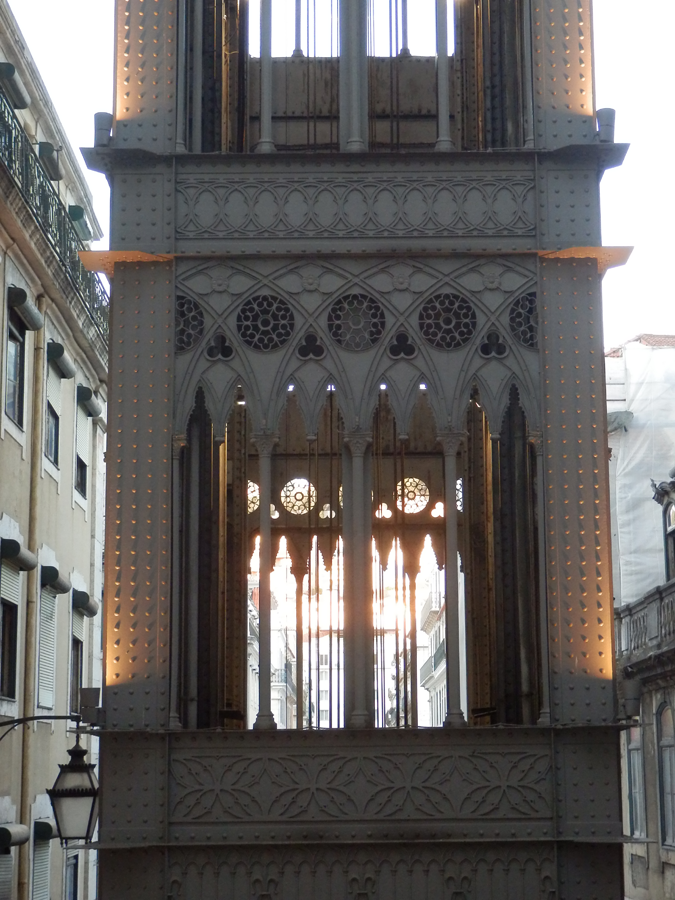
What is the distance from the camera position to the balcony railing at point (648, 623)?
1107 inches

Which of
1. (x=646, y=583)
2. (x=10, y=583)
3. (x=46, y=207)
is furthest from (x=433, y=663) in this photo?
(x=10, y=583)

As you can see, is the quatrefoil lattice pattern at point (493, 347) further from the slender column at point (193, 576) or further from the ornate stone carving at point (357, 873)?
the ornate stone carving at point (357, 873)

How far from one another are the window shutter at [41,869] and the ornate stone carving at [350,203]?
420 inches

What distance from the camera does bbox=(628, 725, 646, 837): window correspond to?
1231 inches

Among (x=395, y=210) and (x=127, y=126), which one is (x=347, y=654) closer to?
(x=395, y=210)

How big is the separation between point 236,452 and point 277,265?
352 cm

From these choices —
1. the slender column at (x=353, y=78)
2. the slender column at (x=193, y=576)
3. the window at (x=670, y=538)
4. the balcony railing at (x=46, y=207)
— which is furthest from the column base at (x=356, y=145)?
the window at (x=670, y=538)

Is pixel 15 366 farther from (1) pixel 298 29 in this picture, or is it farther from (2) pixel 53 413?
(1) pixel 298 29

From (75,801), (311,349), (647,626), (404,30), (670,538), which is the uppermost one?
(404,30)

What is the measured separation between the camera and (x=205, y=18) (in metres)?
14.8

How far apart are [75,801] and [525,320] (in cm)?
553

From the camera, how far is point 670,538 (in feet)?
107

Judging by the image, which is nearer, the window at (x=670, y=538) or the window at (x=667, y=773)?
the window at (x=667, y=773)

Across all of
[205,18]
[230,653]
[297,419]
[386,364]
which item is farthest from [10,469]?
[386,364]
